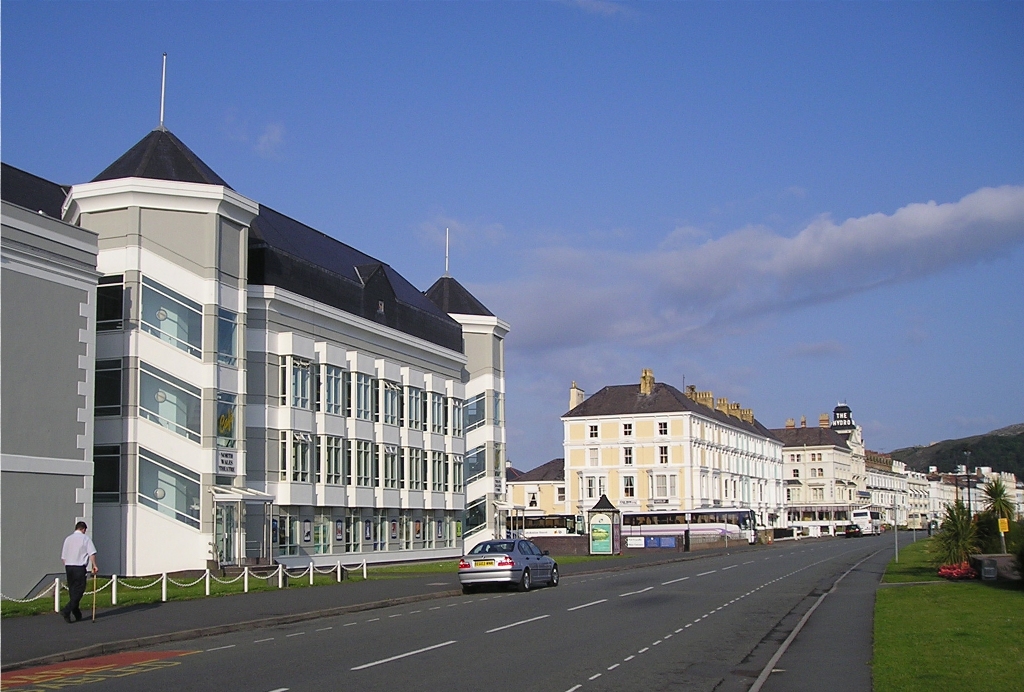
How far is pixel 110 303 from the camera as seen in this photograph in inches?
1452

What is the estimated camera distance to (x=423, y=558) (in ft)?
187

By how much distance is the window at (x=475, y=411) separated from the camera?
65000 mm

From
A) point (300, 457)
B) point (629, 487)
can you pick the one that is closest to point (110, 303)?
point (300, 457)

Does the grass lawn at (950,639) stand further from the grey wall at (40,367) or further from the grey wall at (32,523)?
the grey wall at (40,367)

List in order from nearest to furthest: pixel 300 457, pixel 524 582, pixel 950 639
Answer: pixel 950 639, pixel 524 582, pixel 300 457

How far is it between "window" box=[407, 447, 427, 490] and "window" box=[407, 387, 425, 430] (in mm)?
1285

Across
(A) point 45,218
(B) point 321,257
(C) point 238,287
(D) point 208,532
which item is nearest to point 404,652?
(A) point 45,218

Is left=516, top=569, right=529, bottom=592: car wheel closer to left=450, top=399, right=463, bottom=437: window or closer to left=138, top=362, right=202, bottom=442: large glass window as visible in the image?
left=138, top=362, right=202, bottom=442: large glass window

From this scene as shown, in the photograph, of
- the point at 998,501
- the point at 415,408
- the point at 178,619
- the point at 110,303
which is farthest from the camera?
the point at 415,408

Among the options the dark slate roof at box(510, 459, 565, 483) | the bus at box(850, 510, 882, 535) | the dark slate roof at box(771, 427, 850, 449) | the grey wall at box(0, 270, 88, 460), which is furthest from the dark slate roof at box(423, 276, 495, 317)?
the dark slate roof at box(771, 427, 850, 449)

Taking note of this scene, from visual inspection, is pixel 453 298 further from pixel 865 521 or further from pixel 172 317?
pixel 865 521

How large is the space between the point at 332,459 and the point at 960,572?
88.2ft

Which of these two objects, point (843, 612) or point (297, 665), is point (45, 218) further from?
point (843, 612)

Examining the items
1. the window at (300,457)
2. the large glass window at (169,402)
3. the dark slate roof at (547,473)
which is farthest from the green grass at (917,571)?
the dark slate roof at (547,473)
